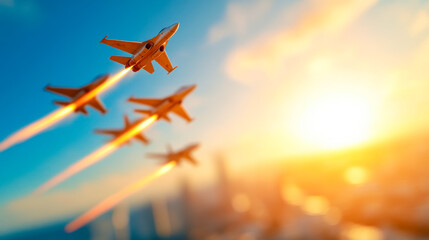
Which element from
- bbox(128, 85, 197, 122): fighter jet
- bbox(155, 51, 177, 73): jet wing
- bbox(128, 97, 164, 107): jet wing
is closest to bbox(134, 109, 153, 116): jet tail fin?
bbox(128, 85, 197, 122): fighter jet

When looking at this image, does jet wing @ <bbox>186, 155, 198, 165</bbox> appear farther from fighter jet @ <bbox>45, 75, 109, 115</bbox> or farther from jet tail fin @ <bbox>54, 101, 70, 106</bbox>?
jet tail fin @ <bbox>54, 101, 70, 106</bbox>

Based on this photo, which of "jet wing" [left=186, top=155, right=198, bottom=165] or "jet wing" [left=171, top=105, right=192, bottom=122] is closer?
"jet wing" [left=171, top=105, right=192, bottom=122]

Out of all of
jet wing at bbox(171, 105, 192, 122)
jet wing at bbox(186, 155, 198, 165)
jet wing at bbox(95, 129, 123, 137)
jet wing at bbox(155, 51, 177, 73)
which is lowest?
jet wing at bbox(186, 155, 198, 165)

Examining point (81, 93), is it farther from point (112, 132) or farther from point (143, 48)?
point (143, 48)

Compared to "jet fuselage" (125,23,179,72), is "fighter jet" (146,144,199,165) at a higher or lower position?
lower

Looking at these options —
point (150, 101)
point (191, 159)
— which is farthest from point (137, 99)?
point (191, 159)

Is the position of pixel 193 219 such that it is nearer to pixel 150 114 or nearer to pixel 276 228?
pixel 276 228

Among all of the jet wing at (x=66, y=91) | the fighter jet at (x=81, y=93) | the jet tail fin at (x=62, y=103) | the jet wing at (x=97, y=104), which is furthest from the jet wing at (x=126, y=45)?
the jet tail fin at (x=62, y=103)

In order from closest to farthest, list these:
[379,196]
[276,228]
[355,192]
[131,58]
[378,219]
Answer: [131,58] → [378,219] → [276,228] → [379,196] → [355,192]

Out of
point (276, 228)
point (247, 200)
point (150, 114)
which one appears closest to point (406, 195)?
point (276, 228)
